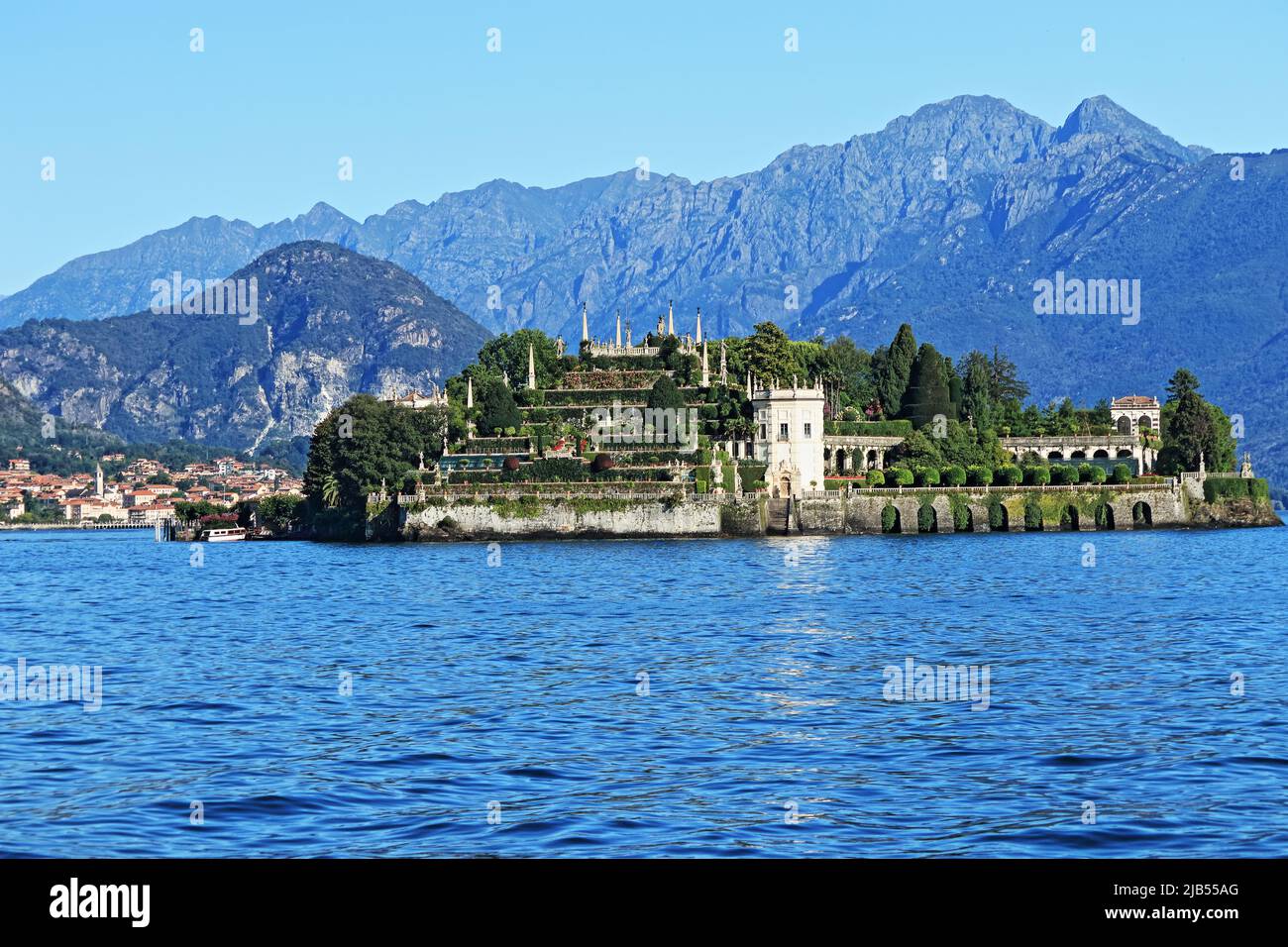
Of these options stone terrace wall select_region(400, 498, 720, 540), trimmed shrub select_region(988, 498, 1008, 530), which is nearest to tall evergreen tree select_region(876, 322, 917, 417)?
trimmed shrub select_region(988, 498, 1008, 530)

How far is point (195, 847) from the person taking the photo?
80.4 feet

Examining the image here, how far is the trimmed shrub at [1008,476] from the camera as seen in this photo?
145125mm

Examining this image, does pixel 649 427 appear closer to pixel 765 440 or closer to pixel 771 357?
pixel 765 440

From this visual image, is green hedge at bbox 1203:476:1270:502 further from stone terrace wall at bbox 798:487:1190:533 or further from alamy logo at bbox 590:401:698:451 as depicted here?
alamy logo at bbox 590:401:698:451

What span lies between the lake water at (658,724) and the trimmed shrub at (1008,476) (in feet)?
195

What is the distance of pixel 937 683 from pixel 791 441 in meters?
101

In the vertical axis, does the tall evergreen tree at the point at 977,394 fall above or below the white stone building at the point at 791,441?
above

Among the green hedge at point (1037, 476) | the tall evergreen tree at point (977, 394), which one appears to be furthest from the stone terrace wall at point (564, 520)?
the tall evergreen tree at point (977, 394)

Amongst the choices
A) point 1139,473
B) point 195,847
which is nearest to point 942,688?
point 195,847
